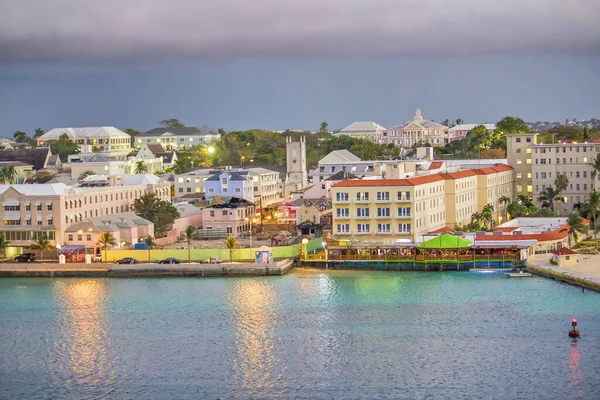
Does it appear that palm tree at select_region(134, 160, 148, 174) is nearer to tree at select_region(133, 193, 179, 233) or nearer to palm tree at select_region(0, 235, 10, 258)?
tree at select_region(133, 193, 179, 233)

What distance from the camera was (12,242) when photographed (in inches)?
2416

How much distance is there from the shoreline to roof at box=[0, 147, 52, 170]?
48922 mm

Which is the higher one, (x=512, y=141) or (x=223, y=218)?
(x=512, y=141)

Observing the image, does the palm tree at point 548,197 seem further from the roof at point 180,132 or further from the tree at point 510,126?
the roof at point 180,132

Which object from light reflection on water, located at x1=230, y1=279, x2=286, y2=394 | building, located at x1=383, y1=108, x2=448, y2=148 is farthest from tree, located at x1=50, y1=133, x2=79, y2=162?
light reflection on water, located at x1=230, y1=279, x2=286, y2=394

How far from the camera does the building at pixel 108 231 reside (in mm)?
60156

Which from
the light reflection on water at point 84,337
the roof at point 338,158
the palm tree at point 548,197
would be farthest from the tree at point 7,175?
the palm tree at point 548,197

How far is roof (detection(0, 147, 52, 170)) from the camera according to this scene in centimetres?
10500

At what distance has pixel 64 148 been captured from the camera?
121062 mm

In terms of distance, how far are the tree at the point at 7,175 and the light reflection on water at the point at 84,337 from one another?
3665 cm

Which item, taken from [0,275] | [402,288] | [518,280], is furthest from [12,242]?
[518,280]

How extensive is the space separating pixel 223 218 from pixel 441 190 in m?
14.0

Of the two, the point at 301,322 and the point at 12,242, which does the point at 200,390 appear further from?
the point at 12,242

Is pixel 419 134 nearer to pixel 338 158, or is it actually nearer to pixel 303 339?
pixel 338 158
